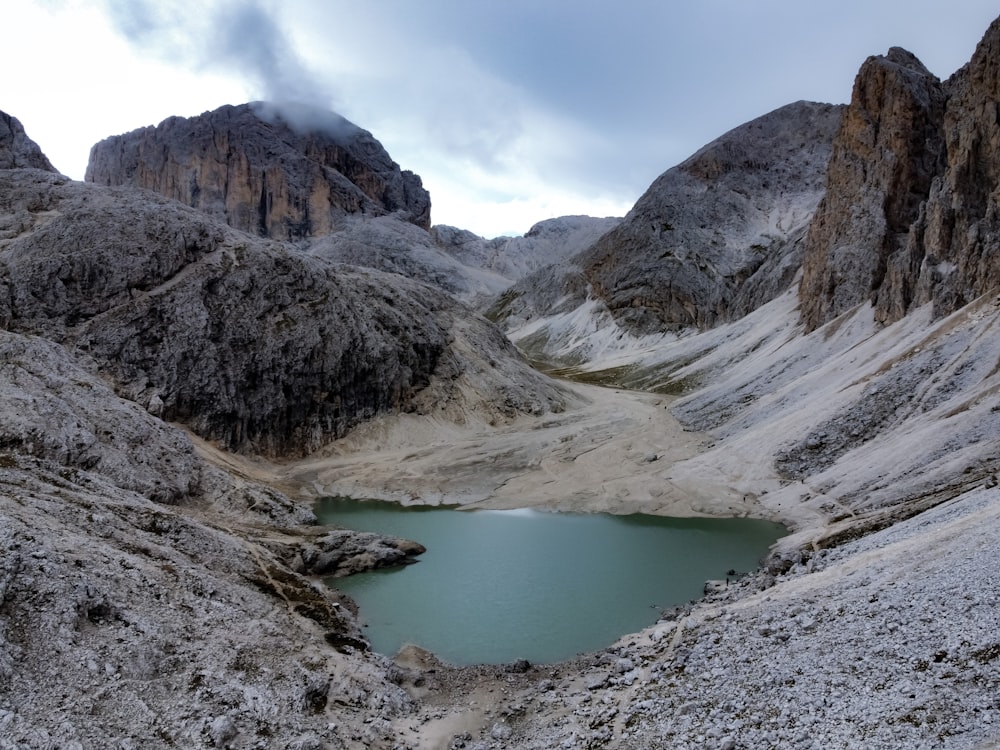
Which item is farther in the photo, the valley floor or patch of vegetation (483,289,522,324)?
patch of vegetation (483,289,522,324)

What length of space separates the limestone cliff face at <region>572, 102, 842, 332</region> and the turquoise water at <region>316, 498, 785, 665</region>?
256 ft

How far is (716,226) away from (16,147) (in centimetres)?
11944

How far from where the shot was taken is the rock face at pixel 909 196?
5209cm

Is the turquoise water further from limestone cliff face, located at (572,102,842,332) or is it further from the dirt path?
limestone cliff face, located at (572,102,842,332)

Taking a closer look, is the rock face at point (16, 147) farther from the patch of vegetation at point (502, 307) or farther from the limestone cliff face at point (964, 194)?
the patch of vegetation at point (502, 307)

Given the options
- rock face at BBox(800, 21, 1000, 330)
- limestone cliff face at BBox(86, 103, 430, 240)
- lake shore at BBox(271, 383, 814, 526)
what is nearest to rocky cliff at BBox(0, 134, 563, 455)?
lake shore at BBox(271, 383, 814, 526)

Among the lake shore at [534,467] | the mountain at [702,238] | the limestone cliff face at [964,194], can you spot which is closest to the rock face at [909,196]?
the limestone cliff face at [964,194]

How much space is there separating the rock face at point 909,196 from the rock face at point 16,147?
94.9m

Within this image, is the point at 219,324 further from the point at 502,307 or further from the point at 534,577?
the point at 502,307

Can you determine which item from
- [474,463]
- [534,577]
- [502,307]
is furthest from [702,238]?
[534,577]

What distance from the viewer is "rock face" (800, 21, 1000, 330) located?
52.1 m

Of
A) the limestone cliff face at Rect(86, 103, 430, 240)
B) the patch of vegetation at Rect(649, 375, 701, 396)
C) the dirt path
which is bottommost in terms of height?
the dirt path

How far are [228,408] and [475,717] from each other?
43422 millimetres

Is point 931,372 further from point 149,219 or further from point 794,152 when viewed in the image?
point 794,152
